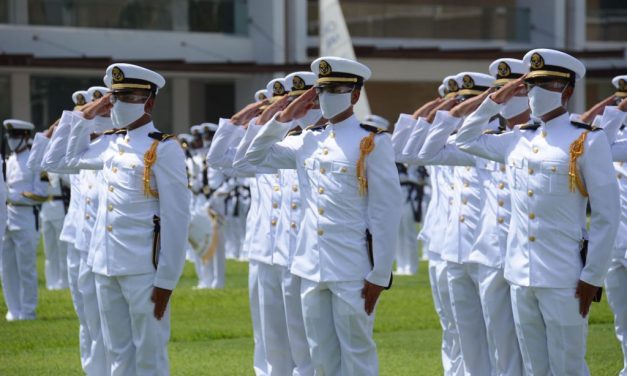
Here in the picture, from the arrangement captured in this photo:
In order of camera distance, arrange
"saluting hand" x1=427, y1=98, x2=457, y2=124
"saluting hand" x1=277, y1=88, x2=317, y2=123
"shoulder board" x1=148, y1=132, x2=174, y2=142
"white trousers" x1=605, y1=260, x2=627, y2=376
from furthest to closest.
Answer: "white trousers" x1=605, y1=260, x2=627, y2=376 → "saluting hand" x1=427, y1=98, x2=457, y2=124 → "shoulder board" x1=148, y1=132, x2=174, y2=142 → "saluting hand" x1=277, y1=88, x2=317, y2=123

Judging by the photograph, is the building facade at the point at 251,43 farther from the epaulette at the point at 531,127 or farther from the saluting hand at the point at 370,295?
the epaulette at the point at 531,127

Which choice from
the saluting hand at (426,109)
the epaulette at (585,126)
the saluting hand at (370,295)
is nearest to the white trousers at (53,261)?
the saluting hand at (426,109)

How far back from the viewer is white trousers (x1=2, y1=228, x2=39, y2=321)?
16.4m

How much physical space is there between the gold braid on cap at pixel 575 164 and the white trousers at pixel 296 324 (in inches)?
102

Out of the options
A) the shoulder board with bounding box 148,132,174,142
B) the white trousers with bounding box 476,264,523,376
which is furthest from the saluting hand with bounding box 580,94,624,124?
the shoulder board with bounding box 148,132,174,142

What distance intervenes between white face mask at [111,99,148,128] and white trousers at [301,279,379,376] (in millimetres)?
1560

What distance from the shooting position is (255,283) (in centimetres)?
1098

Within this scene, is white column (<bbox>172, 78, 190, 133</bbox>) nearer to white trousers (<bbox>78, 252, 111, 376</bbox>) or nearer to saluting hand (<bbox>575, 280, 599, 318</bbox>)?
white trousers (<bbox>78, 252, 111, 376</bbox>)

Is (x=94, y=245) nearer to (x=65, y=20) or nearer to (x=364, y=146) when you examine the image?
(x=364, y=146)

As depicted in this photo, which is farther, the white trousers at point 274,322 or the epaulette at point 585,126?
the white trousers at point 274,322

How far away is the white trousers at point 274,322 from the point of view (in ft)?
34.1

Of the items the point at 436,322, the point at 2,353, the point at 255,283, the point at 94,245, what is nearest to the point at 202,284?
the point at 436,322

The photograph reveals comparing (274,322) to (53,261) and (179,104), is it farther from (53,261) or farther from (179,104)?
(179,104)

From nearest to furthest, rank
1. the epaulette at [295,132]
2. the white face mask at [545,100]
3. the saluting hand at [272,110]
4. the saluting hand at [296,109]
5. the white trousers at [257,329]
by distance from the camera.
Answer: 1. the white face mask at [545,100]
2. the saluting hand at [296,109]
3. the saluting hand at [272,110]
4. the epaulette at [295,132]
5. the white trousers at [257,329]
